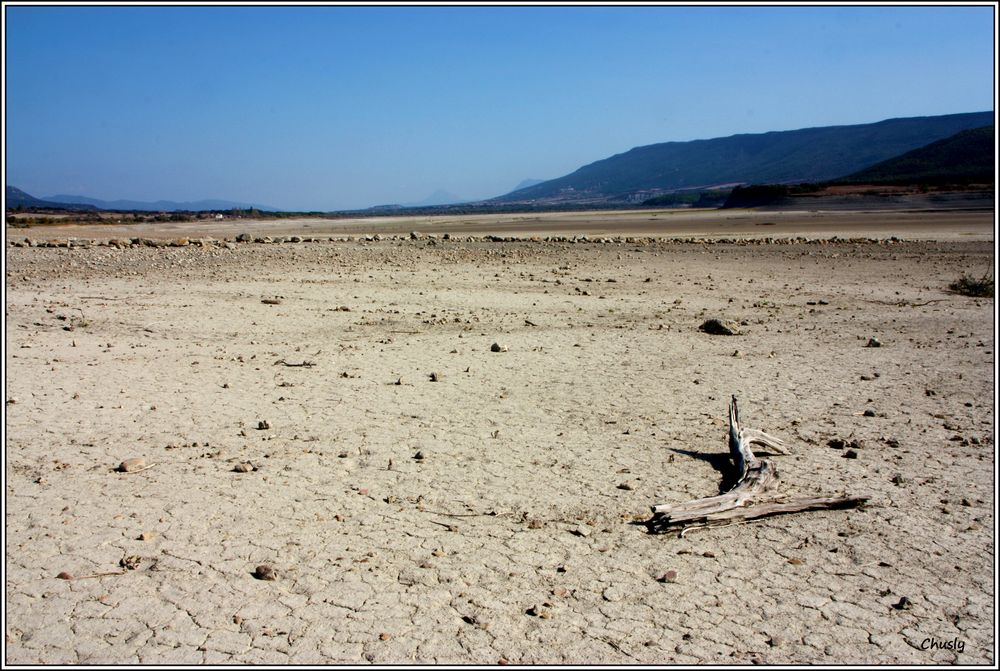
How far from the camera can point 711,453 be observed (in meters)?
5.93

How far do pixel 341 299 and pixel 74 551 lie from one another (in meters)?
9.46

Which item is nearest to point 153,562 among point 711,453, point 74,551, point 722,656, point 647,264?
point 74,551

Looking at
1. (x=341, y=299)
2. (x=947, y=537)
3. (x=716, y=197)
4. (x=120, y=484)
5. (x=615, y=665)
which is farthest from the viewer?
(x=716, y=197)

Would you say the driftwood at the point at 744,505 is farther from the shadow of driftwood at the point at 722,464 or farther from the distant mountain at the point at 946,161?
the distant mountain at the point at 946,161

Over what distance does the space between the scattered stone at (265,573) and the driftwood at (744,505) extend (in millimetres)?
2216

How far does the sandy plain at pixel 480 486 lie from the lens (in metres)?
3.60

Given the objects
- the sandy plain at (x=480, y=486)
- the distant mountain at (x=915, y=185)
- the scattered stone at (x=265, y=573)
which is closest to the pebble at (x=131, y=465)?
the sandy plain at (x=480, y=486)

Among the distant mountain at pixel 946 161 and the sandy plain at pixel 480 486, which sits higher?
the distant mountain at pixel 946 161

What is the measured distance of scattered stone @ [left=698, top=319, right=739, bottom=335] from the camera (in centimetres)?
1072

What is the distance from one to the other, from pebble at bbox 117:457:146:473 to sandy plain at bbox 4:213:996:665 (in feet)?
0.20

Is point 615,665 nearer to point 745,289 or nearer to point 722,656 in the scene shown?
point 722,656

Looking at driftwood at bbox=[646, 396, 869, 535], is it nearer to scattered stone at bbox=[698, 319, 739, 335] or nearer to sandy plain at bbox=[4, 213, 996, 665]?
sandy plain at bbox=[4, 213, 996, 665]

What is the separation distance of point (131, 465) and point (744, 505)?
430cm

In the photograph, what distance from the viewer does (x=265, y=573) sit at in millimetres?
4012
